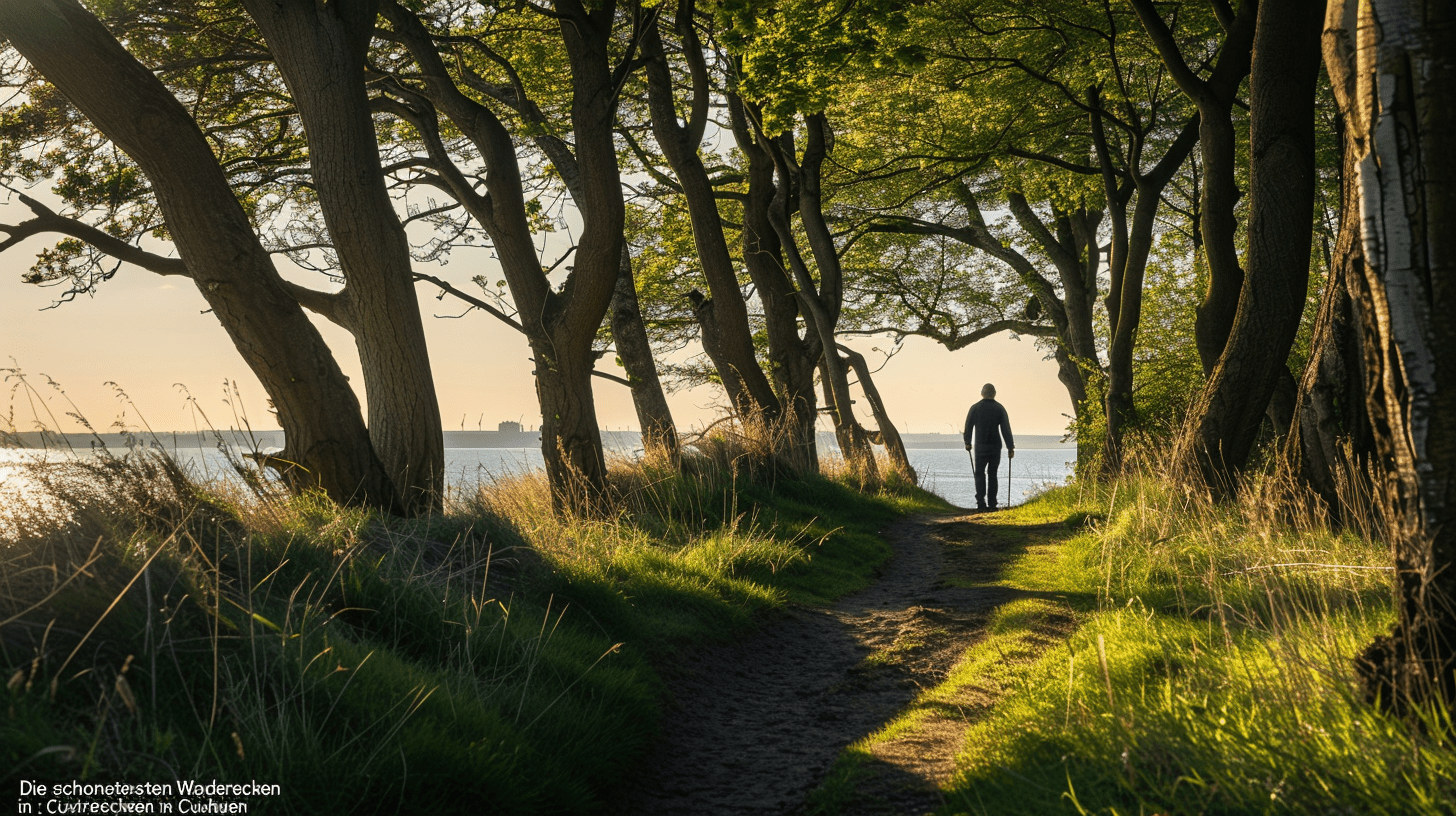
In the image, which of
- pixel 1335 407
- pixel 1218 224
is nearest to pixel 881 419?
pixel 1218 224

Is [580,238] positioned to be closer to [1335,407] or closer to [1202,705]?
[1335,407]

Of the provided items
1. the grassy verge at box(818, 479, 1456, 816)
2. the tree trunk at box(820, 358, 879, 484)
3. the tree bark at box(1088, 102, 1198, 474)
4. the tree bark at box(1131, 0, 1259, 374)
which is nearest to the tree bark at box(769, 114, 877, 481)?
the tree trunk at box(820, 358, 879, 484)

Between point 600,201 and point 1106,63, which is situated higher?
point 1106,63

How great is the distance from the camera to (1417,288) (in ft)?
9.83

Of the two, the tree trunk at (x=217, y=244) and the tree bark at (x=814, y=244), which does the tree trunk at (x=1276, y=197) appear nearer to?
the tree trunk at (x=217, y=244)

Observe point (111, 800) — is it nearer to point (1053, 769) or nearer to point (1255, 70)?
point (1053, 769)

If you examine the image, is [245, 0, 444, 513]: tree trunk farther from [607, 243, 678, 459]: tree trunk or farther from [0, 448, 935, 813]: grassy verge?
[607, 243, 678, 459]: tree trunk

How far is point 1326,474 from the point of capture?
7.04 meters

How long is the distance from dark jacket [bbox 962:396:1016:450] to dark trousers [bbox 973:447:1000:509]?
115 millimetres

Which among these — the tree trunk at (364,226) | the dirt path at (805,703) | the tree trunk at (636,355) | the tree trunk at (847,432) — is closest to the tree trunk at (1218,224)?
the dirt path at (805,703)

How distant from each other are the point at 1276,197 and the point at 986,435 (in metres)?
9.27

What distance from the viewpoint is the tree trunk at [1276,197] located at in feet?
26.8

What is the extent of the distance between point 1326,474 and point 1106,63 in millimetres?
8654

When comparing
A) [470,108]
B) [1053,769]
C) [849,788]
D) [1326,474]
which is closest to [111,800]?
[849,788]
